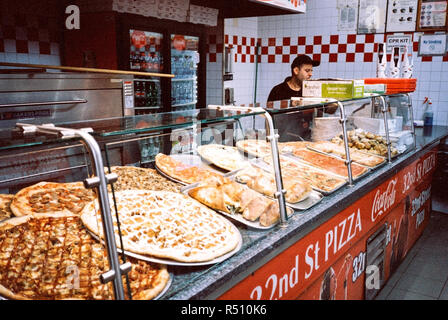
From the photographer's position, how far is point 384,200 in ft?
11.1

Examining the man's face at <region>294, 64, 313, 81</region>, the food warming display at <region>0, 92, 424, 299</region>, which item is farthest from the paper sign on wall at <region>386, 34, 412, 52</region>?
the food warming display at <region>0, 92, 424, 299</region>

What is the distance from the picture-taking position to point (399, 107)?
4336mm

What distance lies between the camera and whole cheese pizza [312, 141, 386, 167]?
135 inches

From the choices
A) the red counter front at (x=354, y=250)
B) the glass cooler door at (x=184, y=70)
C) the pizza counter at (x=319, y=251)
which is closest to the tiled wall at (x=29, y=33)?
the glass cooler door at (x=184, y=70)

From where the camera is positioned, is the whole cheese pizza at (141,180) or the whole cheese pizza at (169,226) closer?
the whole cheese pizza at (169,226)

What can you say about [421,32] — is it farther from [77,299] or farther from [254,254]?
[77,299]

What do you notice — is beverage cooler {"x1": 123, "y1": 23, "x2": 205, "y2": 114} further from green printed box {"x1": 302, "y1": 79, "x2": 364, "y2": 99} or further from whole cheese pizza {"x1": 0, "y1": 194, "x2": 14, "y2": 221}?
whole cheese pizza {"x1": 0, "y1": 194, "x2": 14, "y2": 221}

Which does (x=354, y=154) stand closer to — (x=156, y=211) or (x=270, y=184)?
(x=270, y=184)

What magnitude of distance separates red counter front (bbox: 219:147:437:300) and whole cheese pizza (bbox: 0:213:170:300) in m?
0.36

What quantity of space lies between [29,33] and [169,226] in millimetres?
3642

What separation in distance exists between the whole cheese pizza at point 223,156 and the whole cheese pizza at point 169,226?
666mm

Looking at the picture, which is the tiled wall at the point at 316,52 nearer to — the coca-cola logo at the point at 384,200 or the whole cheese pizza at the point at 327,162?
the coca-cola logo at the point at 384,200

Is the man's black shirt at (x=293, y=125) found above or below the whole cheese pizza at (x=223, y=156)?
above

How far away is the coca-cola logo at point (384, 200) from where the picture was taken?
3201 mm
